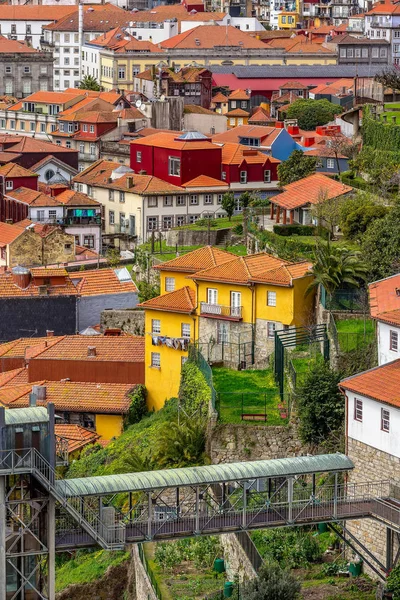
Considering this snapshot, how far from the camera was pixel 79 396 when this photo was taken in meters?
62.1

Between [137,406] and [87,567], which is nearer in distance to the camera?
[87,567]

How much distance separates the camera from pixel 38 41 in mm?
187625

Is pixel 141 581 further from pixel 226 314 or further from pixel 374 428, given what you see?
pixel 226 314

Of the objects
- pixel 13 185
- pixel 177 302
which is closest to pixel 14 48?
pixel 13 185

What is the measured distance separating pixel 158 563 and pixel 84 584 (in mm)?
2714

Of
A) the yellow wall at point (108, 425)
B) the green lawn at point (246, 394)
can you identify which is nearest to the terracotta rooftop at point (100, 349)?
the yellow wall at point (108, 425)

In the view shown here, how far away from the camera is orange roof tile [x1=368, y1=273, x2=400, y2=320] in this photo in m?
50.9

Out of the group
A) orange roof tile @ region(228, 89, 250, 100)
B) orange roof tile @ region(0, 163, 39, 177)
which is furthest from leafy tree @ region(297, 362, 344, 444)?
orange roof tile @ region(228, 89, 250, 100)

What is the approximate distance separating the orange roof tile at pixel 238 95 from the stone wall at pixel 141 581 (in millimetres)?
90564

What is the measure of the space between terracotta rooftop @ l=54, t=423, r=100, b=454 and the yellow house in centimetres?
285

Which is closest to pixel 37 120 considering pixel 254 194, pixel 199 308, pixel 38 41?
pixel 254 194

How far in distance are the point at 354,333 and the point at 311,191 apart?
21694 mm

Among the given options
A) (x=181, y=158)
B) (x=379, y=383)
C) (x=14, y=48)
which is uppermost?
(x=379, y=383)

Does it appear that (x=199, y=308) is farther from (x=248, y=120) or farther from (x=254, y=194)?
(x=248, y=120)
